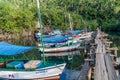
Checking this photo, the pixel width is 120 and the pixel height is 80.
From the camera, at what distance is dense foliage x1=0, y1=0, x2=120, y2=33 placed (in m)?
70.2

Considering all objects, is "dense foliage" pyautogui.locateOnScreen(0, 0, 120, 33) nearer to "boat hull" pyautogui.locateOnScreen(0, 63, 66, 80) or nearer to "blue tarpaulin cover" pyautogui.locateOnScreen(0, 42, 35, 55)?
"blue tarpaulin cover" pyautogui.locateOnScreen(0, 42, 35, 55)

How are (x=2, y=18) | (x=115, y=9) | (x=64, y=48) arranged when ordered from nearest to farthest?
(x=64, y=48) → (x=2, y=18) → (x=115, y=9)

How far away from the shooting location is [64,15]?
76625 millimetres

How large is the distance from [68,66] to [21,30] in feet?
150

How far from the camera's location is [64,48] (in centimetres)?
3947

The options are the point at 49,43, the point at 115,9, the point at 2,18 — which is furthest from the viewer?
the point at 115,9

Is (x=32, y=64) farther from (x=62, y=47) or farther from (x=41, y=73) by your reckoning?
(x=62, y=47)

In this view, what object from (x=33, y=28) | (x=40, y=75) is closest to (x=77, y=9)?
(x=33, y=28)

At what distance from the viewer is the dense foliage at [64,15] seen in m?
70.2

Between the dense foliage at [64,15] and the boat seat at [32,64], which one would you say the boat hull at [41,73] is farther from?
the dense foliage at [64,15]

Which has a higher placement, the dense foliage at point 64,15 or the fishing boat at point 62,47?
the dense foliage at point 64,15

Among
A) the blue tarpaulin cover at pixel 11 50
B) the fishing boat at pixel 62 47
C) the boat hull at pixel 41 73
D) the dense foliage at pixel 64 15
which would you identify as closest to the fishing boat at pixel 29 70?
the boat hull at pixel 41 73

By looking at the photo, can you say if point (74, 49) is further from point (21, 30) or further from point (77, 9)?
point (77, 9)

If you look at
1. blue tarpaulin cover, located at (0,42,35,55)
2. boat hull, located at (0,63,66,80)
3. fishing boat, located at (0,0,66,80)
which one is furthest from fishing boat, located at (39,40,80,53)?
boat hull, located at (0,63,66,80)
